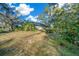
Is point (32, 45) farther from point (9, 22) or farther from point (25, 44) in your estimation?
point (9, 22)

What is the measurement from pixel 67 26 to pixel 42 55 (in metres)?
0.39

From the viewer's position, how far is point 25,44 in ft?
6.56

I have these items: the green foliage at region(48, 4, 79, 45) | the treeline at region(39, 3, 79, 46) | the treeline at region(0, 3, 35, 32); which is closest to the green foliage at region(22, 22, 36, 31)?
the treeline at region(0, 3, 35, 32)

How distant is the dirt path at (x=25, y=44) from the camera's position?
6.48 feet

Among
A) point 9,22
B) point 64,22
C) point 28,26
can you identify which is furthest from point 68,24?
point 9,22

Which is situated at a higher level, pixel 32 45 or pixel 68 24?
pixel 68 24

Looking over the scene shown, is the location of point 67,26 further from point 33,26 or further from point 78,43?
point 33,26

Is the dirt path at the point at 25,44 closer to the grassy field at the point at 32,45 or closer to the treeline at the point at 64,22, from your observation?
the grassy field at the point at 32,45

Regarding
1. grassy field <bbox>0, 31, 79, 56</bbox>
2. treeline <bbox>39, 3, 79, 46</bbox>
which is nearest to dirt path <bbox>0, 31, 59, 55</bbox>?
grassy field <bbox>0, 31, 79, 56</bbox>

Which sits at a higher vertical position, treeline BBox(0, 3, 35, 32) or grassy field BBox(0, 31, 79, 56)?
treeline BBox(0, 3, 35, 32)

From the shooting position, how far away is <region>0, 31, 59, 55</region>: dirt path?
198 cm

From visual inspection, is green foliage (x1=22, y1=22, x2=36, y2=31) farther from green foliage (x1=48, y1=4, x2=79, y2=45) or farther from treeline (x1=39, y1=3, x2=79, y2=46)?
green foliage (x1=48, y1=4, x2=79, y2=45)

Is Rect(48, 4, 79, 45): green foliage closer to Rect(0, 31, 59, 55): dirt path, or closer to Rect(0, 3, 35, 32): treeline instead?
Rect(0, 31, 59, 55): dirt path

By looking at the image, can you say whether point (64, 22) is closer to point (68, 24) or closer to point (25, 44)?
point (68, 24)
